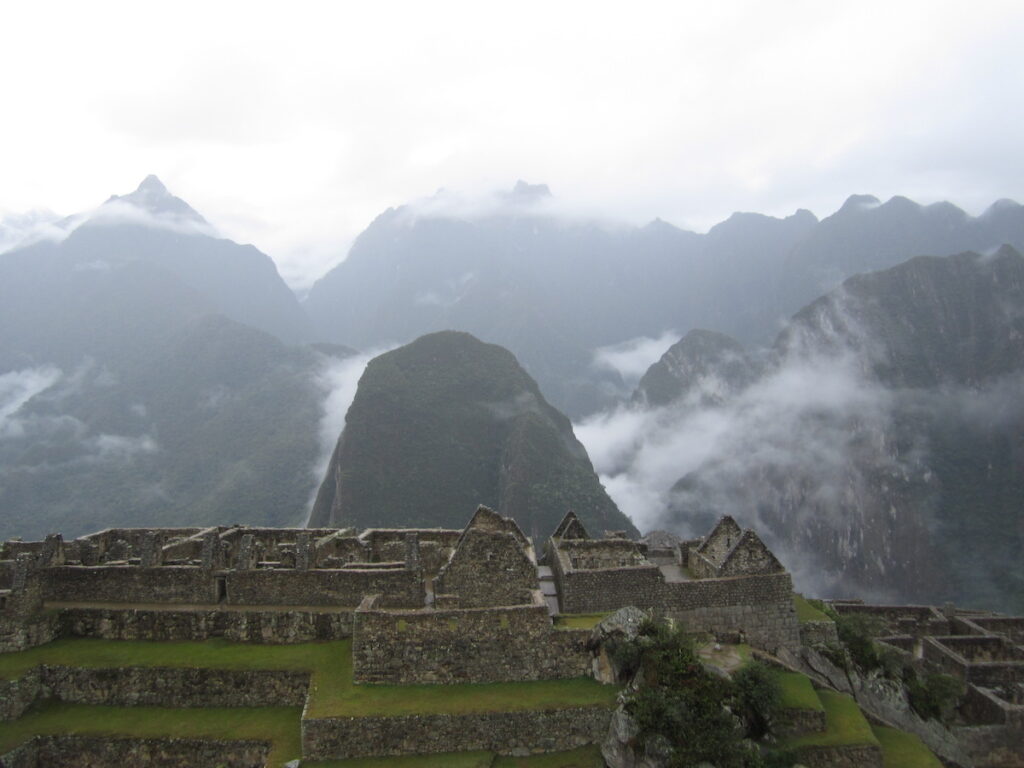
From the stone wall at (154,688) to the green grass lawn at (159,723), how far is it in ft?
0.50

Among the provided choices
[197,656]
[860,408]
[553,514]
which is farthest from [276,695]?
[860,408]

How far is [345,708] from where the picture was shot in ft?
40.1

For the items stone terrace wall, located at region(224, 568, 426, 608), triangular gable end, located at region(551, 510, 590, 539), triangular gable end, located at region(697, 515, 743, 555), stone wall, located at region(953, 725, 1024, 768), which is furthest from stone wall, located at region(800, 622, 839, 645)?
stone wall, located at region(953, 725, 1024, 768)

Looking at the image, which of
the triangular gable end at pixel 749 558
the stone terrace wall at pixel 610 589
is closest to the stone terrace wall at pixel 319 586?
the stone terrace wall at pixel 610 589

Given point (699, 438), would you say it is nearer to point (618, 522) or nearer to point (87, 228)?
point (618, 522)

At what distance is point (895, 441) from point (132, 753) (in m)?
140

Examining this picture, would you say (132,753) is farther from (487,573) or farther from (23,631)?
(487,573)

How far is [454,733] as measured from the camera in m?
12.1

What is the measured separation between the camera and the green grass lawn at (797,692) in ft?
43.4

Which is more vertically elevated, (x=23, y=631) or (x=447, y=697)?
(x=23, y=631)

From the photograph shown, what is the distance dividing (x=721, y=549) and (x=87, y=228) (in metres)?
224

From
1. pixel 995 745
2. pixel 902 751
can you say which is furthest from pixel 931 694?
pixel 995 745

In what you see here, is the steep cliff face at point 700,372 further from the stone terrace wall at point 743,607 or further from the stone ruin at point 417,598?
the stone terrace wall at point 743,607

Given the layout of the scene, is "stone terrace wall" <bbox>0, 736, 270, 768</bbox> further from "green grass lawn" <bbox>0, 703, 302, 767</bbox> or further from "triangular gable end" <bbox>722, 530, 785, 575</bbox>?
"triangular gable end" <bbox>722, 530, 785, 575</bbox>
